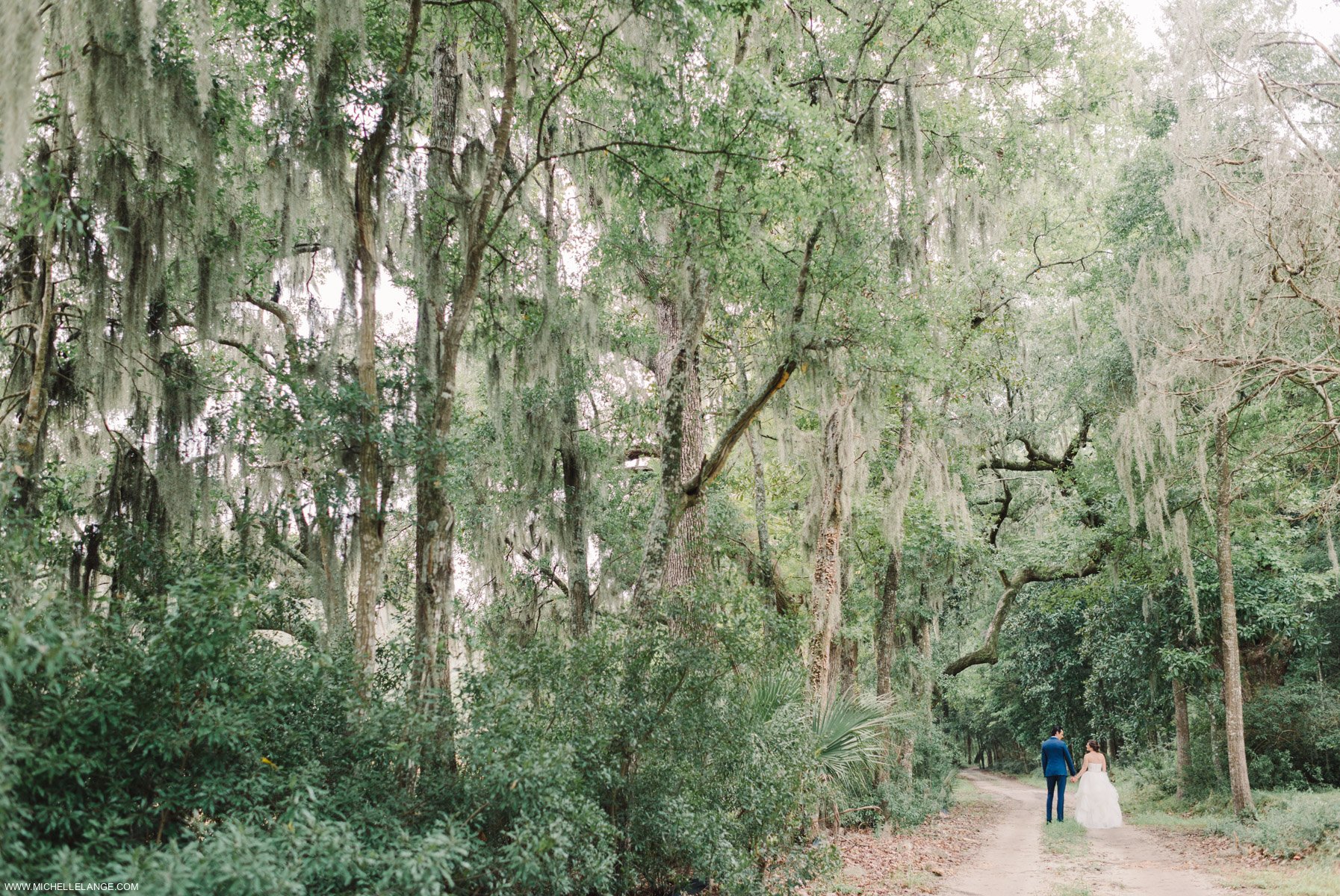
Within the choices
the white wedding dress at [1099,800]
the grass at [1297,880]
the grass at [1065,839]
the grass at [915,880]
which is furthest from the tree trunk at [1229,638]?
the grass at [915,880]

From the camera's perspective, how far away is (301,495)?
9383mm

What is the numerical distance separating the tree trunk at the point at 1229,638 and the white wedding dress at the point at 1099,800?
55.8 inches

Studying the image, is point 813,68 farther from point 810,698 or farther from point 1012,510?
point 1012,510

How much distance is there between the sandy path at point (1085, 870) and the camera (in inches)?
303

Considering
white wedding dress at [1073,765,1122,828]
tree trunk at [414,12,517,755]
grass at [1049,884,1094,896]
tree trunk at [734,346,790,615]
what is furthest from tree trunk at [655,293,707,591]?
white wedding dress at [1073,765,1122,828]

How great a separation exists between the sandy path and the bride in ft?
0.82

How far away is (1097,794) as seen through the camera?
37.4 ft

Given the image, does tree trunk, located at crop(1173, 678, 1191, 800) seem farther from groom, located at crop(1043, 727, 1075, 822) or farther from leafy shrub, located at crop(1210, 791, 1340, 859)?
leafy shrub, located at crop(1210, 791, 1340, 859)

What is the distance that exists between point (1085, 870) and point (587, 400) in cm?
836

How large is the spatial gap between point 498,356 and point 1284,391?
33.7 ft

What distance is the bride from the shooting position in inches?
445

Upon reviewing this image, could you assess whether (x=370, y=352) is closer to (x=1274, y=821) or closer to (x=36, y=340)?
(x=36, y=340)

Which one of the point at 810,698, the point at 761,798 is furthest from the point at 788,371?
the point at 761,798

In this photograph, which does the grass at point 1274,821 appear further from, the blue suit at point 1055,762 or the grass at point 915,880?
the grass at point 915,880
